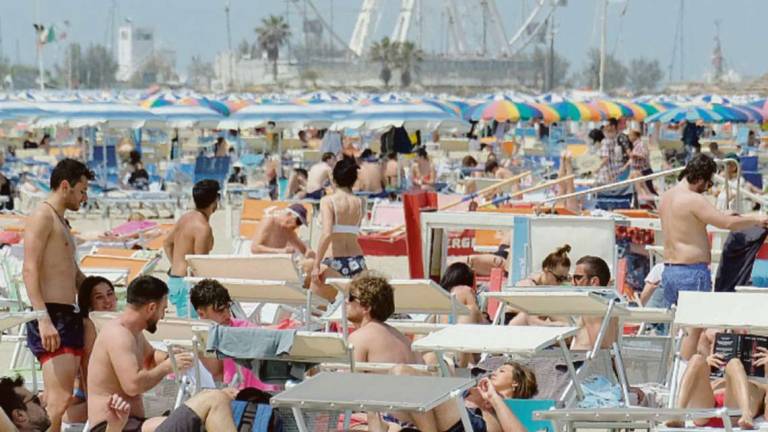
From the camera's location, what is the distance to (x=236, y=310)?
7414 millimetres

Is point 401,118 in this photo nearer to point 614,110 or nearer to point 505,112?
point 505,112

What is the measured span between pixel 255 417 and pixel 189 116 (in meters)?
17.6

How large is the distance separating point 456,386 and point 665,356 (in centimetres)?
248

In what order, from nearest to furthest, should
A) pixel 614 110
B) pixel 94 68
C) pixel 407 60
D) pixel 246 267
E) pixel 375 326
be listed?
pixel 375 326 → pixel 246 267 → pixel 614 110 → pixel 407 60 → pixel 94 68

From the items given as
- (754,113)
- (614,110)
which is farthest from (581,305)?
(614,110)

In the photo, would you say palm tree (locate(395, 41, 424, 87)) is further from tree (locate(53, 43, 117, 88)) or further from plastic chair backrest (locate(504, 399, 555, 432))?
plastic chair backrest (locate(504, 399, 555, 432))

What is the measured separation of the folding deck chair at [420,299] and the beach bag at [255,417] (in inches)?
60.7

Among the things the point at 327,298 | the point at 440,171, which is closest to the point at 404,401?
the point at 327,298

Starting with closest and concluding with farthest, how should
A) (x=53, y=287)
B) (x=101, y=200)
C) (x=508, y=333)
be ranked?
(x=508, y=333) → (x=53, y=287) → (x=101, y=200)

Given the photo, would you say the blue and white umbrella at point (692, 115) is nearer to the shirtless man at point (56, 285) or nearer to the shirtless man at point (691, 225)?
the shirtless man at point (691, 225)

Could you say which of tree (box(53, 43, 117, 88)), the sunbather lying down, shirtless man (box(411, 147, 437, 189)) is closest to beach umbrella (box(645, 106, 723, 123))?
shirtless man (box(411, 147, 437, 189))

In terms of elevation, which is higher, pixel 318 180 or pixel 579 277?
pixel 579 277

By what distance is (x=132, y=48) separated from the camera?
18288 centimetres

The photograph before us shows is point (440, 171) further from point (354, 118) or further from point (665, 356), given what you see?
point (665, 356)
